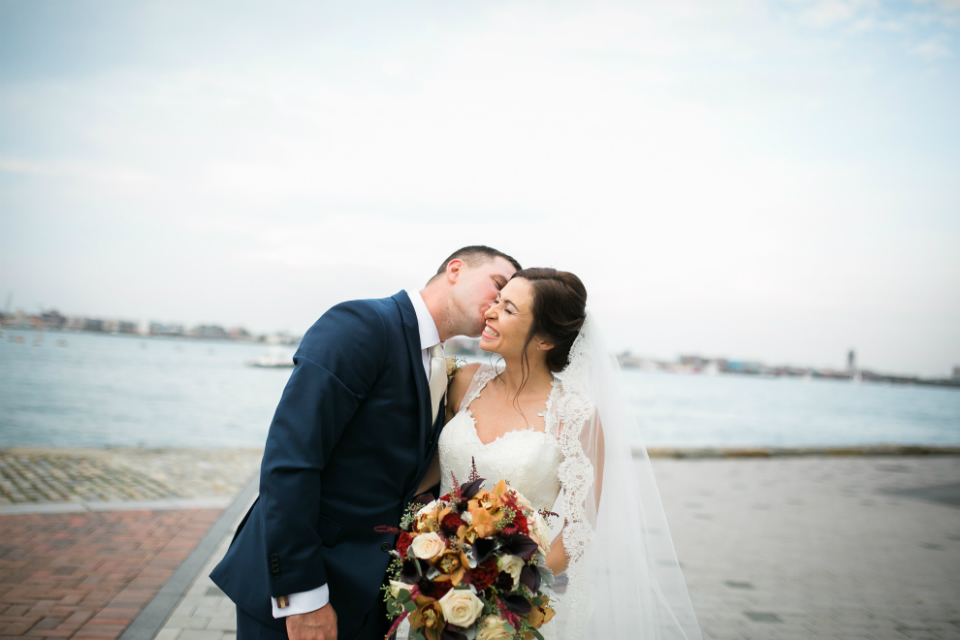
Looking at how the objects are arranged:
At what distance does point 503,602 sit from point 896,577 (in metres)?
5.85

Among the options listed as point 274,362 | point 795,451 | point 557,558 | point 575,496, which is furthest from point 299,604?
point 274,362

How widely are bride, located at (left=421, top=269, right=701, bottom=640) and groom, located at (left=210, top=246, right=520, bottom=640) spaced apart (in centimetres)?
46

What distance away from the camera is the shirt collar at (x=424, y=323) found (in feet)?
6.89

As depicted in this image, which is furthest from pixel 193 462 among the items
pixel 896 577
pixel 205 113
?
pixel 205 113

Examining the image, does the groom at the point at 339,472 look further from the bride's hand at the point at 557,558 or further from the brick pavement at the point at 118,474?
the brick pavement at the point at 118,474

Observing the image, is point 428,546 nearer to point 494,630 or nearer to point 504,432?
point 494,630

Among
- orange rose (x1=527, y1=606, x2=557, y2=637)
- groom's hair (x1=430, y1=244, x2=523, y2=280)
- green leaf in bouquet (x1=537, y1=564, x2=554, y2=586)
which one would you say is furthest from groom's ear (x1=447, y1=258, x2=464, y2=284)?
orange rose (x1=527, y1=606, x2=557, y2=637)

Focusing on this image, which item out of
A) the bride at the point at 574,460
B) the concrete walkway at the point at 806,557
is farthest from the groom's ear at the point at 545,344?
→ the concrete walkway at the point at 806,557

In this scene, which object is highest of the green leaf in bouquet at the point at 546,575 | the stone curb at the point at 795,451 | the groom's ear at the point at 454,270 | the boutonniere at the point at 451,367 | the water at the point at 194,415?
the groom's ear at the point at 454,270

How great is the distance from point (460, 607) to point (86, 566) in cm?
438

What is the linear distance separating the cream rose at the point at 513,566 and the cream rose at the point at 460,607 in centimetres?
12

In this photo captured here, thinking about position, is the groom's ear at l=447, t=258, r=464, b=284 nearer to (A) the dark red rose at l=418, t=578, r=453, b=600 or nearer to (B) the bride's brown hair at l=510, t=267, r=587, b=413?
(B) the bride's brown hair at l=510, t=267, r=587, b=413

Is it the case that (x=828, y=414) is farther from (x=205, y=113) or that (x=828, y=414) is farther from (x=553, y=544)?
(x=553, y=544)

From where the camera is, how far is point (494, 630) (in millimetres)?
1521
